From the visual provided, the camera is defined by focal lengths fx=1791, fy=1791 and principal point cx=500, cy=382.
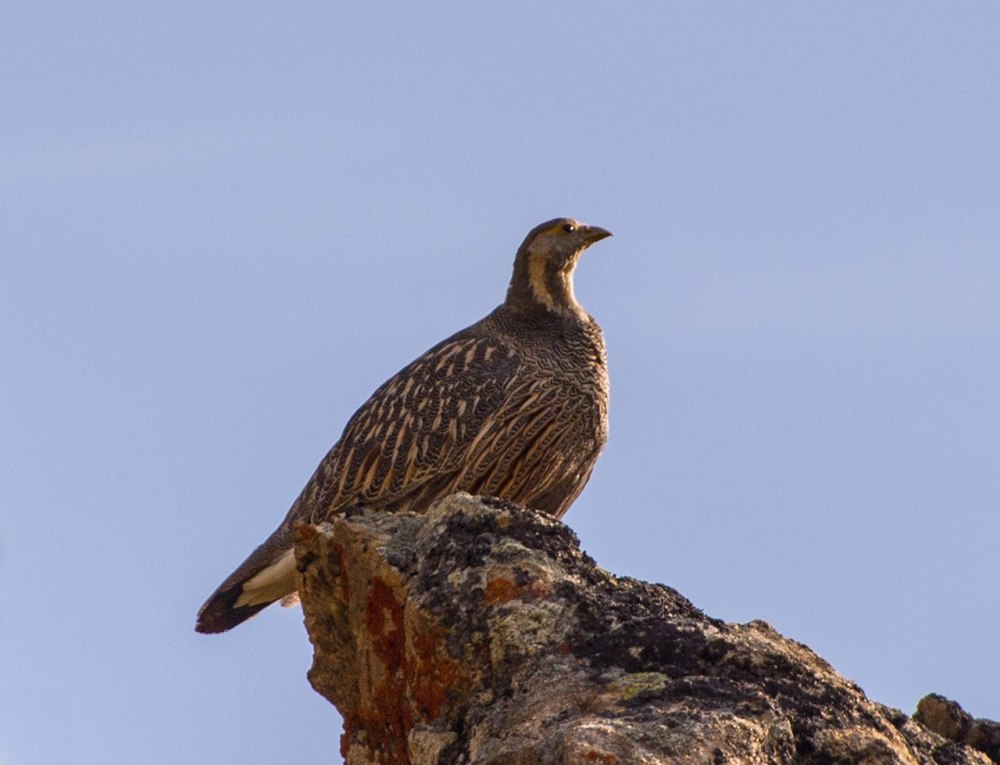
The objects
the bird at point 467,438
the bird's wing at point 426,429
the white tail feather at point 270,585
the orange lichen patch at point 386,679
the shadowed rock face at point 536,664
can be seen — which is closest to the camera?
the shadowed rock face at point 536,664

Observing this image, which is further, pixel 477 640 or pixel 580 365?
pixel 580 365

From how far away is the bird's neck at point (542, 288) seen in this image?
1254 cm

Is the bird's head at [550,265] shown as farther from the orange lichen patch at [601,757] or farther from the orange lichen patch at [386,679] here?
the orange lichen patch at [601,757]

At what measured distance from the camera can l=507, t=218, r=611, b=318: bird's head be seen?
1259 centimetres

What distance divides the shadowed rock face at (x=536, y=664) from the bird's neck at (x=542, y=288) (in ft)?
16.6

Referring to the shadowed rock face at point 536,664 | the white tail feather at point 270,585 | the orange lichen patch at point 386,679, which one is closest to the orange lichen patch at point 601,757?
the shadowed rock face at point 536,664

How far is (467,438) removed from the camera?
37.9 feet

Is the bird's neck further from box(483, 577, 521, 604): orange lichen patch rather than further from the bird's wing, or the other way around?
box(483, 577, 521, 604): orange lichen patch

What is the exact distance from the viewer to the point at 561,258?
12.8 meters

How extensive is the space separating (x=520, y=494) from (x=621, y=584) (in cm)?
447

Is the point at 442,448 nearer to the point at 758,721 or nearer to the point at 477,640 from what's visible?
the point at 477,640

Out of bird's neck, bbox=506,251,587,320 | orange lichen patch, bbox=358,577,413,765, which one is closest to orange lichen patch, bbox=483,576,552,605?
orange lichen patch, bbox=358,577,413,765

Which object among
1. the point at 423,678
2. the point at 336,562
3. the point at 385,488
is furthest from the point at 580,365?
the point at 423,678

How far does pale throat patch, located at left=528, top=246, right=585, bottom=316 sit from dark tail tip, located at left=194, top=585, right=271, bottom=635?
307cm
